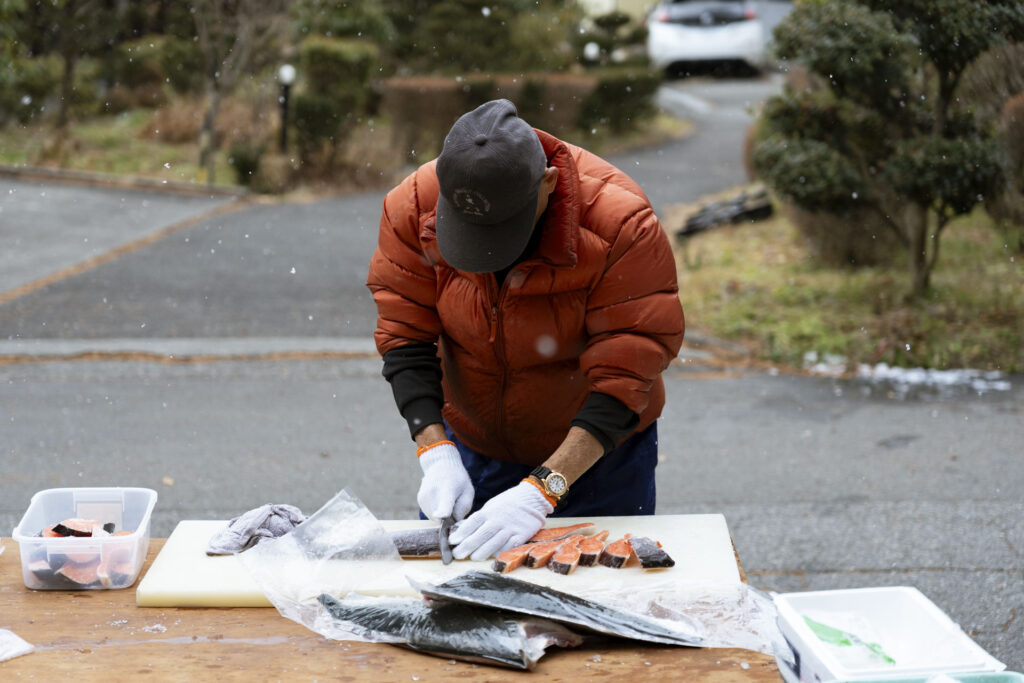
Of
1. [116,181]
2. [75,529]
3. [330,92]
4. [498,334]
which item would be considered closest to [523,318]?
[498,334]

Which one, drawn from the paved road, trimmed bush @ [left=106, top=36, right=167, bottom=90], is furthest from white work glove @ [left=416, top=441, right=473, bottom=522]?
trimmed bush @ [left=106, top=36, right=167, bottom=90]

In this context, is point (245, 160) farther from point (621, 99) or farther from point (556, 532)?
point (556, 532)

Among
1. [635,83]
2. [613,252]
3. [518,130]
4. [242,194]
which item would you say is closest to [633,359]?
[613,252]

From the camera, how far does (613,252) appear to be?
2.72 meters

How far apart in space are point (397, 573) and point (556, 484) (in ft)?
1.55

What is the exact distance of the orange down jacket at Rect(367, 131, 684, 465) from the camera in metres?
2.70

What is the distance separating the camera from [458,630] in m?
2.31

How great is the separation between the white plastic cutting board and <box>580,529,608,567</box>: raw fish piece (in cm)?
2

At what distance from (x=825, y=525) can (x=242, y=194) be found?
33.3 feet

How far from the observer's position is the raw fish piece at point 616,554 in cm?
261

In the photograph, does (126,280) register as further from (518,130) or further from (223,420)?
(518,130)

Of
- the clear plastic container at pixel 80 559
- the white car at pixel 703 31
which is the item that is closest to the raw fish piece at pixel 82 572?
the clear plastic container at pixel 80 559

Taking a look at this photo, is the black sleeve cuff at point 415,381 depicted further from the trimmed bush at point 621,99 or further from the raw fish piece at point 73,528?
the trimmed bush at point 621,99

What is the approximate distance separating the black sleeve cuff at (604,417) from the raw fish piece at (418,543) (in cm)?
47
